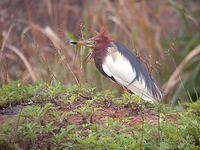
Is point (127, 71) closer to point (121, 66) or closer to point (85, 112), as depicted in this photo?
point (121, 66)

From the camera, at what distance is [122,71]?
8.58 ft

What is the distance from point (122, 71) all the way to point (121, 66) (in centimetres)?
6

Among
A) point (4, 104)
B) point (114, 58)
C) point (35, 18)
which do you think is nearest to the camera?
point (4, 104)

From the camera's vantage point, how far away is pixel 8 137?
4.89 feet

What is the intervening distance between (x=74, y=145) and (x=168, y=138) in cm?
65

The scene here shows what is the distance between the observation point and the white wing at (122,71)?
258 centimetres

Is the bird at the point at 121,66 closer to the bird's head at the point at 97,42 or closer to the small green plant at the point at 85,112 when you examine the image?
the bird's head at the point at 97,42

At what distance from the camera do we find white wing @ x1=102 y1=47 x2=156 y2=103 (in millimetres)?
2584

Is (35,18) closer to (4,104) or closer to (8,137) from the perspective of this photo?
(4,104)

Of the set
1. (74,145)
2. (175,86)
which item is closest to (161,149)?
(74,145)

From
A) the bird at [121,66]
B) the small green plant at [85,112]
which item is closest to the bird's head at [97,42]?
the bird at [121,66]

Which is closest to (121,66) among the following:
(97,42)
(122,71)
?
(122,71)

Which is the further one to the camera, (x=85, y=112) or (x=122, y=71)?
(x=122, y=71)

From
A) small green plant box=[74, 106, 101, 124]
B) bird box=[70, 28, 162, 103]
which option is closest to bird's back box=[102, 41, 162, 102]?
bird box=[70, 28, 162, 103]
